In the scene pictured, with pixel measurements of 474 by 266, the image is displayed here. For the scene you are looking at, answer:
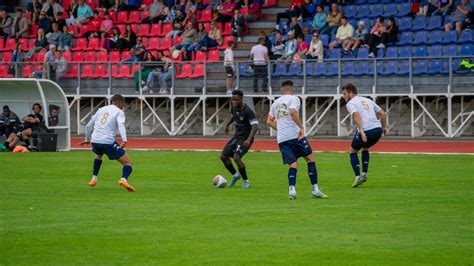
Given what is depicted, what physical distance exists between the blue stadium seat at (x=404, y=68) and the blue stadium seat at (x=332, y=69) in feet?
7.03

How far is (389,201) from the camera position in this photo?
17781 millimetres

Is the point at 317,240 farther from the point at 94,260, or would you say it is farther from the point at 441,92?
the point at 441,92

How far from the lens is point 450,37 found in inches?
1423

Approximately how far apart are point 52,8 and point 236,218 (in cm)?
3214

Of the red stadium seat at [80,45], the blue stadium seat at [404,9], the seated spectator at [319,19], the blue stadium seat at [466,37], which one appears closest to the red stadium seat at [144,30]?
the red stadium seat at [80,45]

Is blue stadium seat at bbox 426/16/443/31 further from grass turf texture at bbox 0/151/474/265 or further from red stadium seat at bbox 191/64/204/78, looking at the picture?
grass turf texture at bbox 0/151/474/265

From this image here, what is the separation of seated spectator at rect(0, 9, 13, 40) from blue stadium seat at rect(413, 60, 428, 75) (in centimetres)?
1829

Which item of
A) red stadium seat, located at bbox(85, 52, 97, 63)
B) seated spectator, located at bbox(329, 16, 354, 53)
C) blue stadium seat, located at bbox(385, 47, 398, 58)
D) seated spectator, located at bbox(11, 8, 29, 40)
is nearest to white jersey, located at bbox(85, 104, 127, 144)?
blue stadium seat, located at bbox(385, 47, 398, 58)

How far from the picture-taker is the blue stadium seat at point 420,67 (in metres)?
35.5

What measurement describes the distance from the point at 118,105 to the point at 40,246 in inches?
306

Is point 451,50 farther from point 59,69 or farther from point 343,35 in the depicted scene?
point 59,69

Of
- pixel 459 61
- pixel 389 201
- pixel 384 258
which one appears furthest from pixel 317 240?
pixel 459 61

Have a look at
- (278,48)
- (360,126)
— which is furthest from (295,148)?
(278,48)

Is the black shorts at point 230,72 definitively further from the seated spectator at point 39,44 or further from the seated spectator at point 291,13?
the seated spectator at point 39,44
